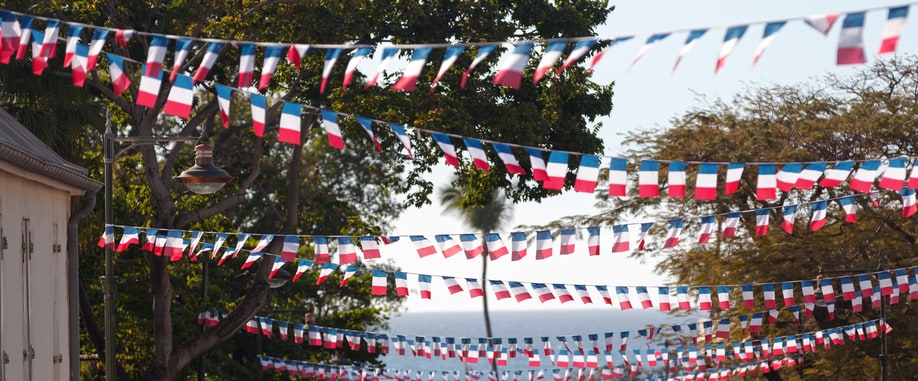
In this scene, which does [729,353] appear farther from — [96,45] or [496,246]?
[96,45]

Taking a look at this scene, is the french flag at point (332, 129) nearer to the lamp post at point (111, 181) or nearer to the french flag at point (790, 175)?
the lamp post at point (111, 181)

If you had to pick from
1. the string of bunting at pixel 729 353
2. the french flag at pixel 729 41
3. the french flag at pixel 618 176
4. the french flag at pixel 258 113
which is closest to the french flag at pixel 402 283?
the string of bunting at pixel 729 353

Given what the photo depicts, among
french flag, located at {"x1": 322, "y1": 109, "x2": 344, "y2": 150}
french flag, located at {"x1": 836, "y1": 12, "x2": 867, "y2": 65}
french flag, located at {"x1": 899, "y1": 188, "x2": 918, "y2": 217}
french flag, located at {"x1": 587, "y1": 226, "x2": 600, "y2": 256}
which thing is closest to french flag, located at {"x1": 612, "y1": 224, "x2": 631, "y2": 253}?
french flag, located at {"x1": 587, "y1": 226, "x2": 600, "y2": 256}

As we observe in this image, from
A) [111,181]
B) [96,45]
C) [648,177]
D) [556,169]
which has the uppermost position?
[111,181]

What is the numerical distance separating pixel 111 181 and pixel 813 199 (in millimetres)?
22993

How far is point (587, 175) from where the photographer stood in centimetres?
1602

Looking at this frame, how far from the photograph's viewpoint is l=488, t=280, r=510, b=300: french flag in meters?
23.9

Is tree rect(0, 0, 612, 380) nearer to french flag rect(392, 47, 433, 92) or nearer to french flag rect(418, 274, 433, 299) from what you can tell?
french flag rect(418, 274, 433, 299)

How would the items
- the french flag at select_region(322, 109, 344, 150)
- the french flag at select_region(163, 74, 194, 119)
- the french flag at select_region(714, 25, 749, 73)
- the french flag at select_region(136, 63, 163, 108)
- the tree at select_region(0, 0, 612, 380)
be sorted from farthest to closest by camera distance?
the tree at select_region(0, 0, 612, 380), the french flag at select_region(322, 109, 344, 150), the french flag at select_region(163, 74, 194, 119), the french flag at select_region(136, 63, 163, 108), the french flag at select_region(714, 25, 749, 73)

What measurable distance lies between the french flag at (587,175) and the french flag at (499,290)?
25.8 feet

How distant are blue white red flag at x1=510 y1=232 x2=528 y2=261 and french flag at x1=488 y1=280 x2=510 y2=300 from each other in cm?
315

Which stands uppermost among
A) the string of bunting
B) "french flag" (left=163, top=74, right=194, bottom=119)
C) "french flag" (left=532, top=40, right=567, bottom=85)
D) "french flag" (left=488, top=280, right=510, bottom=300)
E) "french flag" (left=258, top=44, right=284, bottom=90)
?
"french flag" (left=258, top=44, right=284, bottom=90)

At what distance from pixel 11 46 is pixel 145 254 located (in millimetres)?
20380

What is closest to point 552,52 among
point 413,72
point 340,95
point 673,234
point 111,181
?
point 413,72
